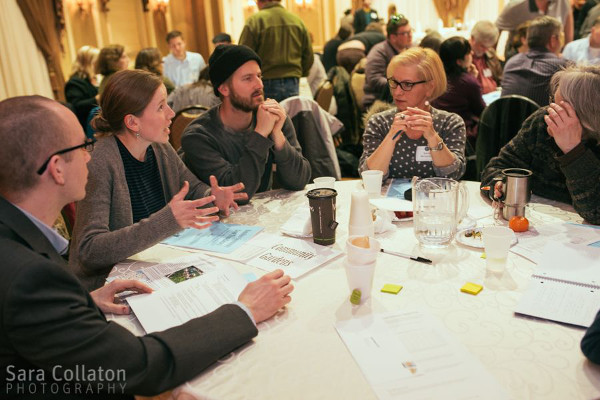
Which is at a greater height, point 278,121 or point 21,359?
point 278,121

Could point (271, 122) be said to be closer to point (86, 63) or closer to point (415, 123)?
point (415, 123)

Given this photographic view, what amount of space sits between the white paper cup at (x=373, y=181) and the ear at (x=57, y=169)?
118 centimetres

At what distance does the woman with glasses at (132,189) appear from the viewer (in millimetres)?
1561

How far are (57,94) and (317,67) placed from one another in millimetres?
3999

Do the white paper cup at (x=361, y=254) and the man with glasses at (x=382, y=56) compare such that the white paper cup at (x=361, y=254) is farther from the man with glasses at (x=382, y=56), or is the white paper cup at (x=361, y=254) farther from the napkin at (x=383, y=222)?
the man with glasses at (x=382, y=56)

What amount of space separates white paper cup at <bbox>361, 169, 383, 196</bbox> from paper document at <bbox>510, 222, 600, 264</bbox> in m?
0.59

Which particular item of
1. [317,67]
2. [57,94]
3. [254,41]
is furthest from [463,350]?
[57,94]

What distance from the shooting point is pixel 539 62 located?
12.6 feet

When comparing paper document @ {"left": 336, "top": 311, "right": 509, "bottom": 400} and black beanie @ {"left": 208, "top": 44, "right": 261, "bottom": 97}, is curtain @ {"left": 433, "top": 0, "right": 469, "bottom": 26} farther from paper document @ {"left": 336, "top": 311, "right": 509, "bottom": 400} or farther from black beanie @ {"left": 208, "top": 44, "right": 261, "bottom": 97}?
paper document @ {"left": 336, "top": 311, "right": 509, "bottom": 400}

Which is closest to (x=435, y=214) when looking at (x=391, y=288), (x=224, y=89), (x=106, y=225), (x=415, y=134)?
(x=391, y=288)

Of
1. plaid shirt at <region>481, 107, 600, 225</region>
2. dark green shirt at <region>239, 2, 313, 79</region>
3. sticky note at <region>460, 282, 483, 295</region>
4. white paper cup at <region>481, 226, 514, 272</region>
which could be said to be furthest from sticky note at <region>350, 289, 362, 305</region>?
dark green shirt at <region>239, 2, 313, 79</region>

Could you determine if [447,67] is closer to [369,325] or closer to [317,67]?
[317,67]

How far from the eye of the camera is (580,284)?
1.26m

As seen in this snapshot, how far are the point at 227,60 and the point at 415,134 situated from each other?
995 millimetres
